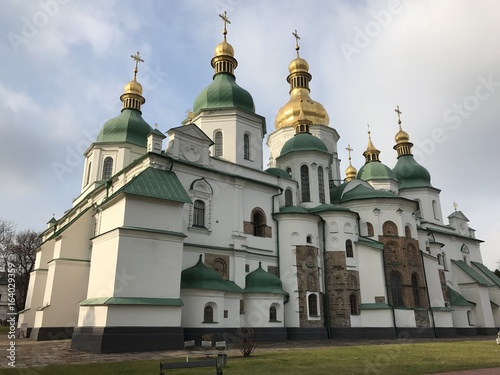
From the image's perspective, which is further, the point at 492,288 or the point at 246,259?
the point at 492,288

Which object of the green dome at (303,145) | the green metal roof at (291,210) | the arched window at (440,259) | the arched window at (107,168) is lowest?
the arched window at (440,259)

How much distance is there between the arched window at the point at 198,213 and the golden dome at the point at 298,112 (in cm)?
1764

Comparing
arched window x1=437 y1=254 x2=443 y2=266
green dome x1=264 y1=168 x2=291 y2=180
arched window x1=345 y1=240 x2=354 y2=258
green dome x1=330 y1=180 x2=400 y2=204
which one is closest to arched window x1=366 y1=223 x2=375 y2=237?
green dome x1=330 y1=180 x2=400 y2=204

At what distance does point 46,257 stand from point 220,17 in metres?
20.8

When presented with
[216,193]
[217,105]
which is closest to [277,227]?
[216,193]

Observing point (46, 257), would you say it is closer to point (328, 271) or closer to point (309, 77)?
point (328, 271)

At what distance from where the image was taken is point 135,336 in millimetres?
15508

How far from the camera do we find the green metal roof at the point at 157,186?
1752cm

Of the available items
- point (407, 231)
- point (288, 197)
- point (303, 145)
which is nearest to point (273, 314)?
point (288, 197)

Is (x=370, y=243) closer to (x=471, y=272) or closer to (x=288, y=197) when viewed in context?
(x=288, y=197)

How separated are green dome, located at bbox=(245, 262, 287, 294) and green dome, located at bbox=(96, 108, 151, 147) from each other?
43.1ft

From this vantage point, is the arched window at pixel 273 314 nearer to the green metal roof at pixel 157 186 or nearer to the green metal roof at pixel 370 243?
the green metal roof at pixel 370 243

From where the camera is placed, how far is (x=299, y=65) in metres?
39.7

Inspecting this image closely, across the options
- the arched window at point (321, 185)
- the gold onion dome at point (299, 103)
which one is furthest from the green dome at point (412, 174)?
the arched window at point (321, 185)
